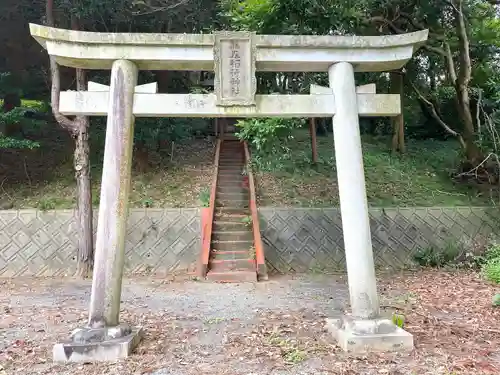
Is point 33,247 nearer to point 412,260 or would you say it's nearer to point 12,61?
point 12,61

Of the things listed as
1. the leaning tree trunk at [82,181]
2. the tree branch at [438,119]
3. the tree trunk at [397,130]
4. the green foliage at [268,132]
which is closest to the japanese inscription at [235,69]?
the green foliage at [268,132]

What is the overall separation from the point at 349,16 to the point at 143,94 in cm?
534

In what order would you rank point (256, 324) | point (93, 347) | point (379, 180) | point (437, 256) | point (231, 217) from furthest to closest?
point (379, 180), point (231, 217), point (437, 256), point (256, 324), point (93, 347)

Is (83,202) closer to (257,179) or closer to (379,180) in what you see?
(257,179)

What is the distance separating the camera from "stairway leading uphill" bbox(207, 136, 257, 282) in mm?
9484

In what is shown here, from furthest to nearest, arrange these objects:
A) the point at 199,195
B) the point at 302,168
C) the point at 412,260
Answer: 1. the point at 302,168
2. the point at 199,195
3. the point at 412,260

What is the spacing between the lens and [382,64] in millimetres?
5777

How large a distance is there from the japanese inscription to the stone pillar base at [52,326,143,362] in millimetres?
3031

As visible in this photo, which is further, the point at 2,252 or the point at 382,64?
the point at 2,252

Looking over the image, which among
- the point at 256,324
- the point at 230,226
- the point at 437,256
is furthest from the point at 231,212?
the point at 256,324

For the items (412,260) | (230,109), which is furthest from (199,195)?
(230,109)

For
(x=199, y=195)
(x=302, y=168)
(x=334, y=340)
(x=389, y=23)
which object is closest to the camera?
(x=334, y=340)

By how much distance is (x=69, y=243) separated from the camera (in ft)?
33.8

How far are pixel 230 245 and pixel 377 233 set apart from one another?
3774 millimetres
